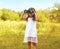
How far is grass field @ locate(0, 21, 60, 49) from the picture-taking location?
18.2 feet

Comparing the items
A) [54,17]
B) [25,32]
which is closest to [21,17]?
[25,32]

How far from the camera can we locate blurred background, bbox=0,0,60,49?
5.54 metres

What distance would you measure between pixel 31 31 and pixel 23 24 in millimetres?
354

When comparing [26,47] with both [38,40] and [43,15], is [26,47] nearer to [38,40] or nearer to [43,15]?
[38,40]

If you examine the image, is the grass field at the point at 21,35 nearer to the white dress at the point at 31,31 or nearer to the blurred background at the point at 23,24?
the blurred background at the point at 23,24

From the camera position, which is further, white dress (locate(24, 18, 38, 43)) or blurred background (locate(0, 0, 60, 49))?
blurred background (locate(0, 0, 60, 49))

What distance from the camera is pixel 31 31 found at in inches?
204

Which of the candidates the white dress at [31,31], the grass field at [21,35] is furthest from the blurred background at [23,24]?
the white dress at [31,31]

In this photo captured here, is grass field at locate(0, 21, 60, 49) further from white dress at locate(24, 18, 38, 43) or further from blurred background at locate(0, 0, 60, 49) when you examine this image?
white dress at locate(24, 18, 38, 43)

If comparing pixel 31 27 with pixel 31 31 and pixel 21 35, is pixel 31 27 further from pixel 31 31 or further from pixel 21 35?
pixel 21 35

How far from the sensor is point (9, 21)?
5.64m

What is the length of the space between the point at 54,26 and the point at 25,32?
0.56m

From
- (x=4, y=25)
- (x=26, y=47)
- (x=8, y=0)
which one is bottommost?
(x=26, y=47)

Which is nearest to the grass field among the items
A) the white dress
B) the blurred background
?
the blurred background
